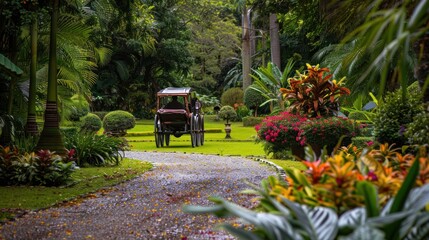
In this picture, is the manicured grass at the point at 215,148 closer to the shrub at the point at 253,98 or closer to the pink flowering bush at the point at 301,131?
the pink flowering bush at the point at 301,131

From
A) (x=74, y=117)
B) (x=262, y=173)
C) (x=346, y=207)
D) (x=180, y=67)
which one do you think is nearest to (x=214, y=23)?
(x=180, y=67)

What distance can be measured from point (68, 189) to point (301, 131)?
6470mm

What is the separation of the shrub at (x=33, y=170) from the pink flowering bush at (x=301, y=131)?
6019 mm

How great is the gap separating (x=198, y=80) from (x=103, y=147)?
3444 cm

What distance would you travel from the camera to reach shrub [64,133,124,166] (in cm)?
1360

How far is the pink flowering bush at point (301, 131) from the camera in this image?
14.2 meters

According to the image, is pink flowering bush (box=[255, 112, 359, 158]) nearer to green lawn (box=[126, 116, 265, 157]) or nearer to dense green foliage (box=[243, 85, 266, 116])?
green lawn (box=[126, 116, 265, 157])

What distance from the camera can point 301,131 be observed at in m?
14.6

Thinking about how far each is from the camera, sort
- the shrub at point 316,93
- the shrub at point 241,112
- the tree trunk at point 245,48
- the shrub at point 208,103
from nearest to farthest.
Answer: the shrub at point 316,93 → the tree trunk at point 245,48 → the shrub at point 241,112 → the shrub at point 208,103

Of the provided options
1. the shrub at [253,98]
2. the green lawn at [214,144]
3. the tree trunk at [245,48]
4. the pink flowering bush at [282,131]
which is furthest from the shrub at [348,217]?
the tree trunk at [245,48]

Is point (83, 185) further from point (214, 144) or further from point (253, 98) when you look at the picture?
point (253, 98)

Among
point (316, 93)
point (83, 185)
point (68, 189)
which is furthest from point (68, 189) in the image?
point (316, 93)

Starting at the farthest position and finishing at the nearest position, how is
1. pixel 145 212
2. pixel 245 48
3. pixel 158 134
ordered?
pixel 245 48 < pixel 158 134 < pixel 145 212

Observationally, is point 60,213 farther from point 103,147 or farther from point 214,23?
point 214,23
